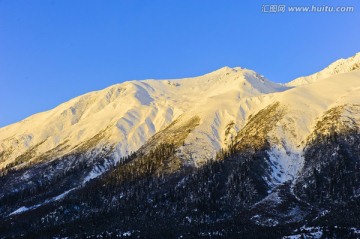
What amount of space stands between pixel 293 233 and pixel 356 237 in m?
25.5

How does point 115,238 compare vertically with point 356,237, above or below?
above

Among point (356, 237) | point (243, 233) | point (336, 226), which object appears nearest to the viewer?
point (356, 237)

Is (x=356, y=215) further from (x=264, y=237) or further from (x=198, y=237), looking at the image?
(x=198, y=237)

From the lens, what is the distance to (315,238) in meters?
168

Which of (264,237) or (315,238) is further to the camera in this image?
(264,237)

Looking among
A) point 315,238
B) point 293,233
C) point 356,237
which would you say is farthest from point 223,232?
point 356,237

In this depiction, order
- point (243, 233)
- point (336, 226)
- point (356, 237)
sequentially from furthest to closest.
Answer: point (243, 233)
point (336, 226)
point (356, 237)

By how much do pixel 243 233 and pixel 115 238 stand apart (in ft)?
158

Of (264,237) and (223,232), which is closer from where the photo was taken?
(264,237)

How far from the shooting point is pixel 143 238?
644ft

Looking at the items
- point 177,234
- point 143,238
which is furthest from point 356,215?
point 143,238

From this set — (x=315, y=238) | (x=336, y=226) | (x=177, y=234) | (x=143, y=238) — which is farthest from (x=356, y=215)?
(x=143, y=238)

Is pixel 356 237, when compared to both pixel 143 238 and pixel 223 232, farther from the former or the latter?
pixel 143 238

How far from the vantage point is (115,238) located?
199m
